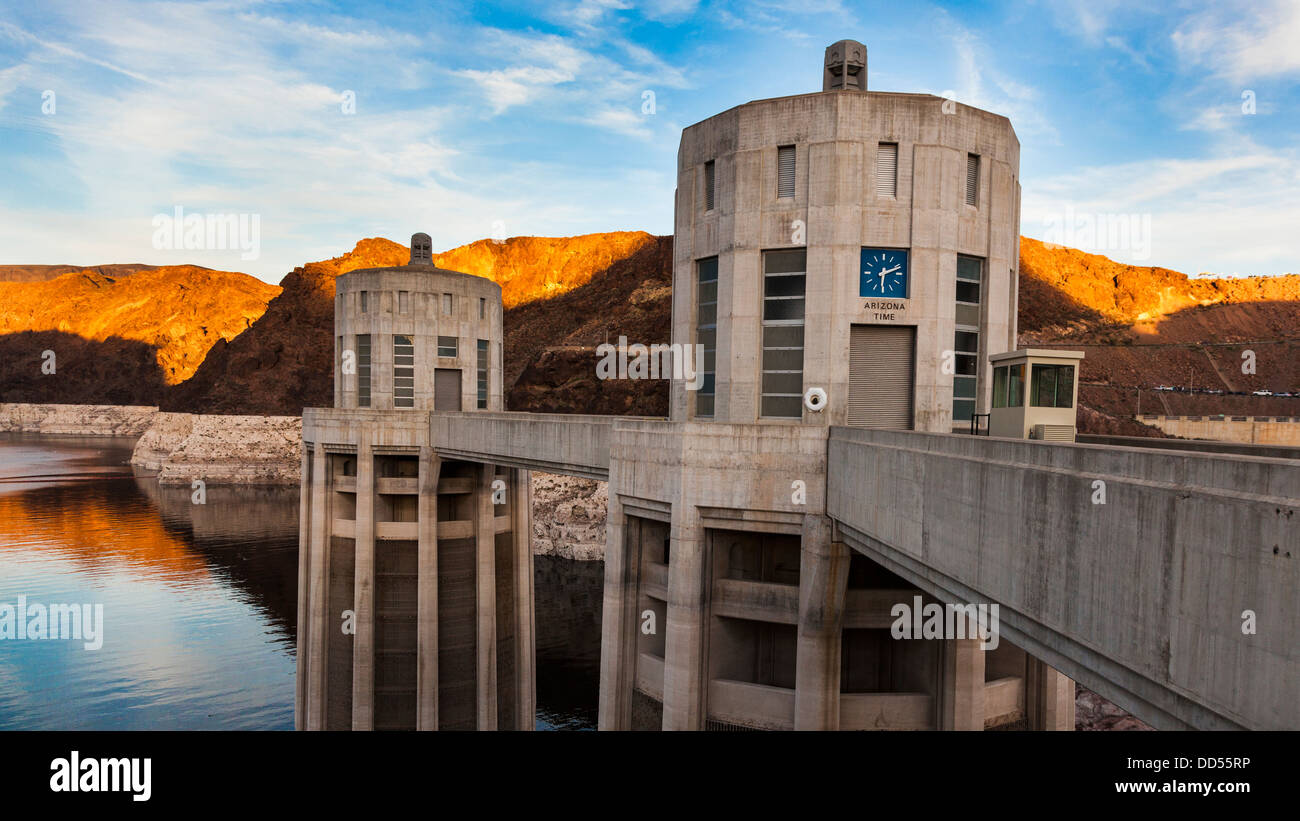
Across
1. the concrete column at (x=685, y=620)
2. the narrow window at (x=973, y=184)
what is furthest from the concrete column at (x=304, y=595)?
the narrow window at (x=973, y=184)

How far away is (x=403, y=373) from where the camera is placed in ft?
129

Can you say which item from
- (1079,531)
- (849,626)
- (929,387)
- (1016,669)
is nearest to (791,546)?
(849,626)

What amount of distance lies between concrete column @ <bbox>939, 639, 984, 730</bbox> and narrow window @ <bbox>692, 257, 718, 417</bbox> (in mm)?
6635

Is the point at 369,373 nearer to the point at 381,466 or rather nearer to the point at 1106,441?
the point at 381,466

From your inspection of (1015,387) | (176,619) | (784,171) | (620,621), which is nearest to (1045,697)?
(1015,387)

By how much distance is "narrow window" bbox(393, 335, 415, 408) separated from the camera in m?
39.2

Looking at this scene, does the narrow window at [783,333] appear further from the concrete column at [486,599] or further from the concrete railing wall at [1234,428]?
the concrete railing wall at [1234,428]

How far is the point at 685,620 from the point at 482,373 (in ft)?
93.3

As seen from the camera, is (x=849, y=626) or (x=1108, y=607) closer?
(x=1108, y=607)

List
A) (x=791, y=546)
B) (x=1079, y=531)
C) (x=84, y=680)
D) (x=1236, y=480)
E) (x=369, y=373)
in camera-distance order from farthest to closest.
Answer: (x=84, y=680) < (x=369, y=373) < (x=791, y=546) < (x=1079, y=531) < (x=1236, y=480)

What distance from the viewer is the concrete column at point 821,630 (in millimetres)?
14633

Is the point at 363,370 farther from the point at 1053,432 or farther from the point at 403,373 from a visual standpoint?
the point at 1053,432

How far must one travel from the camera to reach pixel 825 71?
17.1 meters
